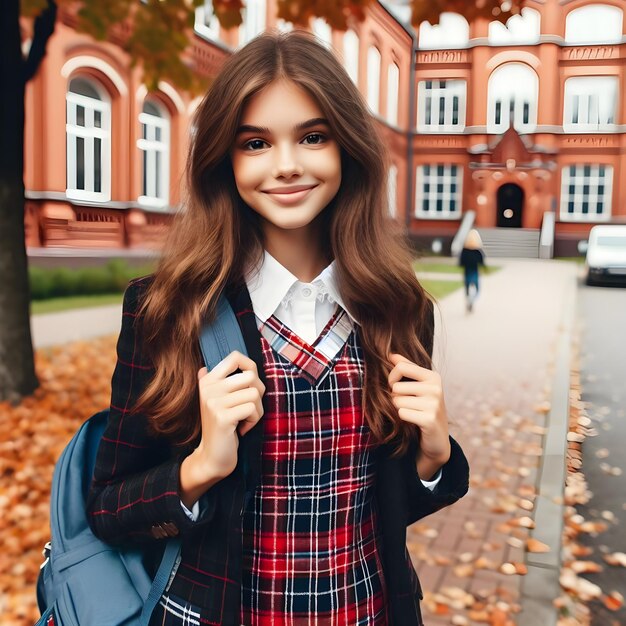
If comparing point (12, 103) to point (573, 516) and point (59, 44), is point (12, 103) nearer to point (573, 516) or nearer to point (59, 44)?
point (59, 44)

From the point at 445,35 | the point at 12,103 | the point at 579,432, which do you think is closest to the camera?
the point at 445,35

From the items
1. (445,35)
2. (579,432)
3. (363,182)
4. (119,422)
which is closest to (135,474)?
(119,422)

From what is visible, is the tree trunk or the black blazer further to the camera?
the tree trunk

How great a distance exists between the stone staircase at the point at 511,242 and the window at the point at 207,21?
5.94ft

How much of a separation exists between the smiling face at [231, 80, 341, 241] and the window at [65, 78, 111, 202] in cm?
202

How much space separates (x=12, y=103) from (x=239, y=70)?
13.0ft

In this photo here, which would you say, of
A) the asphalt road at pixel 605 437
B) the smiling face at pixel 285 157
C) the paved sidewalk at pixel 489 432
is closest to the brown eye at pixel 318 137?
the smiling face at pixel 285 157

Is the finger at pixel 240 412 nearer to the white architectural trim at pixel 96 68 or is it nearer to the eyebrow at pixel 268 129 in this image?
the eyebrow at pixel 268 129

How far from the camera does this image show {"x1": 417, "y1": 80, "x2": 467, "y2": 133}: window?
10.8ft

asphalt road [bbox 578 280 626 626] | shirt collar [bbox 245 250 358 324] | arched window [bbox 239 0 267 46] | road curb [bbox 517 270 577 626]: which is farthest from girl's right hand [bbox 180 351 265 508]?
arched window [bbox 239 0 267 46]

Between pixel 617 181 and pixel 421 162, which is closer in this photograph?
pixel 421 162

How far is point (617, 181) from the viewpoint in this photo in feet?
12.1

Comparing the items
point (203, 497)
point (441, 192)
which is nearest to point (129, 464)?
point (203, 497)

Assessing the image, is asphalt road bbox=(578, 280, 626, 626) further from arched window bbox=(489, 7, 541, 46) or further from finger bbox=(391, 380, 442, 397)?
finger bbox=(391, 380, 442, 397)
